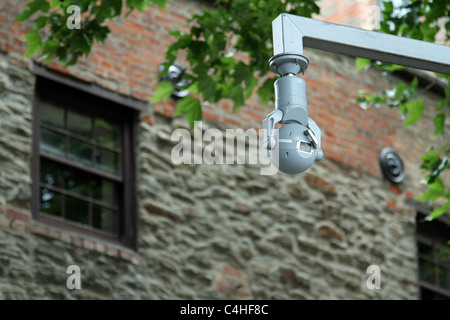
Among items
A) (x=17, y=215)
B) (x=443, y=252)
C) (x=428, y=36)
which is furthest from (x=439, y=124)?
(x=443, y=252)

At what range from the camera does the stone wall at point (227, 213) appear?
336 inches

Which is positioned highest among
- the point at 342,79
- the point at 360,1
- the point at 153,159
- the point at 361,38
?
the point at 360,1

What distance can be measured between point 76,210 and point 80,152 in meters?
0.63

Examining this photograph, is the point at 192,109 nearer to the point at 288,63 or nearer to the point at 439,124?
the point at 439,124

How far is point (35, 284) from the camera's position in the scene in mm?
8258

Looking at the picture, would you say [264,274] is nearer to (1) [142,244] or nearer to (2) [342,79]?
(1) [142,244]

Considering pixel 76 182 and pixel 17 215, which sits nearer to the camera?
pixel 17 215

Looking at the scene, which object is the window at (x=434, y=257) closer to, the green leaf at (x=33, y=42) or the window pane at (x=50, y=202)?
A: the window pane at (x=50, y=202)

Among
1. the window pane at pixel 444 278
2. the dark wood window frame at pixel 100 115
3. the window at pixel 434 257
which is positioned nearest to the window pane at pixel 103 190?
the dark wood window frame at pixel 100 115

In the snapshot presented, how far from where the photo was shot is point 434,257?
12.1 metres

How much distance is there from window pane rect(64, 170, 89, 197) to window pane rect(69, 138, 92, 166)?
0.47 feet

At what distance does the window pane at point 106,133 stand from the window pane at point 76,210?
812 mm

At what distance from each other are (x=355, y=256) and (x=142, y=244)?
2.99 metres

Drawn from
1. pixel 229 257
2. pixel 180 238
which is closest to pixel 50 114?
pixel 180 238
